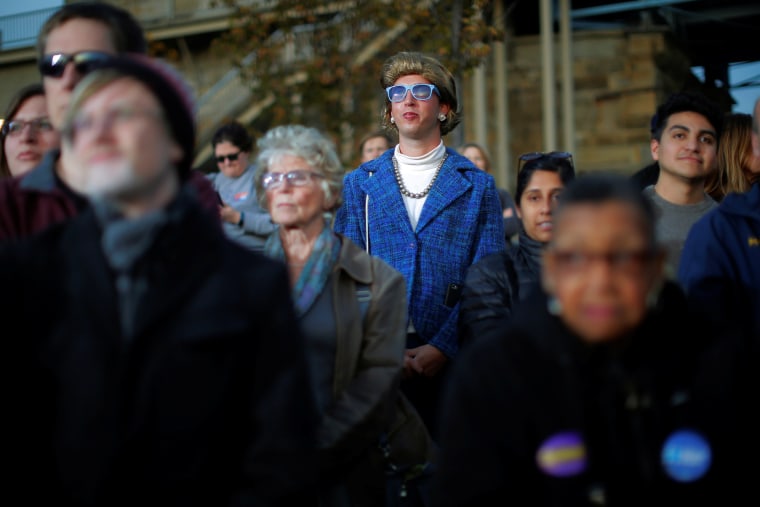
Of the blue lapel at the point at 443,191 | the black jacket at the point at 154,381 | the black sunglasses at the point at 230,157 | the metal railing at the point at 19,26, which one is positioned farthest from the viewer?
the metal railing at the point at 19,26

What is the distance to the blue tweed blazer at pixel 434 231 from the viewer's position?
193 inches

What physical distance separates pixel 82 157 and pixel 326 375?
4.94ft

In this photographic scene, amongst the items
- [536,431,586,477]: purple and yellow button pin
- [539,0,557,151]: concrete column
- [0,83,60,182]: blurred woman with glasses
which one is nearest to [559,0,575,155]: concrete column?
[539,0,557,151]: concrete column

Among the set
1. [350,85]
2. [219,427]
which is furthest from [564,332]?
[350,85]

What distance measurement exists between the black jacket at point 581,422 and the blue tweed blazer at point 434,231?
6.70ft

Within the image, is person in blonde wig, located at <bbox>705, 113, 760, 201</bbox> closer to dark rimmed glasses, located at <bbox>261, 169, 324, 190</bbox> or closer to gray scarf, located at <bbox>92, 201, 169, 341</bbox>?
dark rimmed glasses, located at <bbox>261, 169, 324, 190</bbox>

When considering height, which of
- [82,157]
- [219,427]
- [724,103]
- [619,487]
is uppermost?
[724,103]

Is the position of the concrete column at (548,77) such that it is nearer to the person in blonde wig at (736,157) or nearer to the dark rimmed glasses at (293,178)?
the person in blonde wig at (736,157)

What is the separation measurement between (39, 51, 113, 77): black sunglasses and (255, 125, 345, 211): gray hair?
0.90 metres

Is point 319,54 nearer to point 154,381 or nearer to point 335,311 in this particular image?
point 335,311

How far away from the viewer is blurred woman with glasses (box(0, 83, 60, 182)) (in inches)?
170

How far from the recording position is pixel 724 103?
17094 mm

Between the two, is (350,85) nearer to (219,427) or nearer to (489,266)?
(489,266)

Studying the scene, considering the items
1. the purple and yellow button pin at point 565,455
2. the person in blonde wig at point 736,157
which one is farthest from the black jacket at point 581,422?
the person in blonde wig at point 736,157
